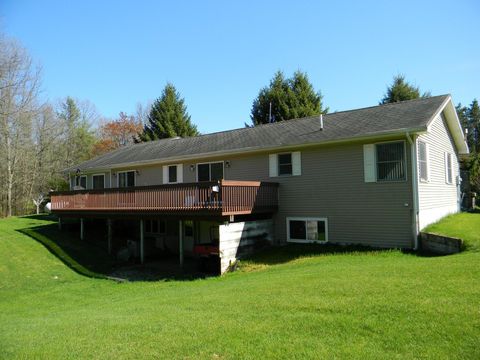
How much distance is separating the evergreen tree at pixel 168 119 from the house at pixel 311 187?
2568 centimetres

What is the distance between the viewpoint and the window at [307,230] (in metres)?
14.7

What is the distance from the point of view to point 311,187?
1490 centimetres

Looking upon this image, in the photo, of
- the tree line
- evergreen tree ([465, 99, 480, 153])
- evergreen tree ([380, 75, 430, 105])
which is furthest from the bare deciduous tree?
evergreen tree ([465, 99, 480, 153])

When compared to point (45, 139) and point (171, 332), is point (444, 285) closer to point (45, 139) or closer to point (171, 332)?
point (171, 332)

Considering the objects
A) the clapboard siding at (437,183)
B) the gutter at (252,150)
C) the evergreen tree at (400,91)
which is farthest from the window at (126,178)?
the evergreen tree at (400,91)

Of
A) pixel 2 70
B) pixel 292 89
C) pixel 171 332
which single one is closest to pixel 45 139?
pixel 2 70

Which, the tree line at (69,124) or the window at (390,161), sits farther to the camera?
the tree line at (69,124)

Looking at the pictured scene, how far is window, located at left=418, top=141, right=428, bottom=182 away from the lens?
1333cm

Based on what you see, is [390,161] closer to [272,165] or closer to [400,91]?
[272,165]

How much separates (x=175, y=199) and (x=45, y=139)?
29526mm

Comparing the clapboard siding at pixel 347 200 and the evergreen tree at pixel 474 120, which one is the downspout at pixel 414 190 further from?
the evergreen tree at pixel 474 120

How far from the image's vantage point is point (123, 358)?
15.6 feet

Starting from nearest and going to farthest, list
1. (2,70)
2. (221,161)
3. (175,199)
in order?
(175,199), (221,161), (2,70)

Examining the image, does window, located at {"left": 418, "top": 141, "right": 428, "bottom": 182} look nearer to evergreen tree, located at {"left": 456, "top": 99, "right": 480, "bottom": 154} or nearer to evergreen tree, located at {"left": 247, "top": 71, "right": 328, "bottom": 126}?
evergreen tree, located at {"left": 247, "top": 71, "right": 328, "bottom": 126}
